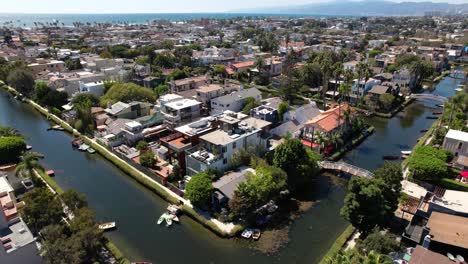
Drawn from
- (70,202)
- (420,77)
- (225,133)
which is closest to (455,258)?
(225,133)

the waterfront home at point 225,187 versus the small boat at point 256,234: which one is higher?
the waterfront home at point 225,187

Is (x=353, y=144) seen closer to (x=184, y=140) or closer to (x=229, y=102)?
(x=229, y=102)

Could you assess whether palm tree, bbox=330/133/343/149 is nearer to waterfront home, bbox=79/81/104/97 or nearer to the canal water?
the canal water

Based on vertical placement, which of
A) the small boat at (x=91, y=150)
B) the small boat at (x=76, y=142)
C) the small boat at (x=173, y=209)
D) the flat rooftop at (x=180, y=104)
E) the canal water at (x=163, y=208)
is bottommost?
the canal water at (x=163, y=208)

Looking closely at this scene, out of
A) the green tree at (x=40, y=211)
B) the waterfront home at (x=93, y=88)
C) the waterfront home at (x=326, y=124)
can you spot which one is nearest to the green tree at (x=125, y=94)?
the waterfront home at (x=93, y=88)

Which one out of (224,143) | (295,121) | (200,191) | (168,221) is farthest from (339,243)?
(295,121)

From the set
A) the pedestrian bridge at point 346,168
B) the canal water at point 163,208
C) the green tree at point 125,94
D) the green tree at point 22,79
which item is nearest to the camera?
the canal water at point 163,208

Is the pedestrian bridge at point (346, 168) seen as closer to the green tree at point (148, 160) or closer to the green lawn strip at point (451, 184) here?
the green lawn strip at point (451, 184)
